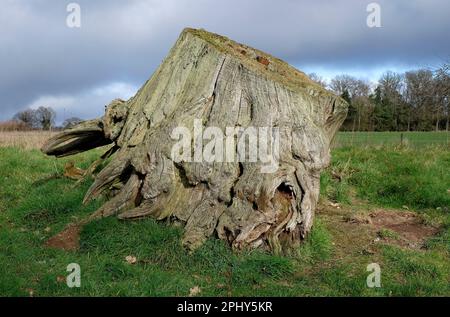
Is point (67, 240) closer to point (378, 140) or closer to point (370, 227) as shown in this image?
point (370, 227)

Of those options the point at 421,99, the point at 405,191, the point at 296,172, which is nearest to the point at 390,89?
the point at 421,99

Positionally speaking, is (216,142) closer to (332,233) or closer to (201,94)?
(201,94)

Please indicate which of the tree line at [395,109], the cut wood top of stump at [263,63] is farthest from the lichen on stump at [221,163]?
the tree line at [395,109]

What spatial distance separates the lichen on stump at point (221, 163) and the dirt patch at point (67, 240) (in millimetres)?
262

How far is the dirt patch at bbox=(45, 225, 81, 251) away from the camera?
22.9 feet

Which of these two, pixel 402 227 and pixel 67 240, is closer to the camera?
pixel 67 240

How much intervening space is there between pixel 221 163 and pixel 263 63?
259 centimetres

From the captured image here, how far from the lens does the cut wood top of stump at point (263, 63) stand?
7.83 meters

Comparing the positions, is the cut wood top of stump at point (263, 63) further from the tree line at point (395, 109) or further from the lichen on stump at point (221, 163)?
the tree line at point (395, 109)

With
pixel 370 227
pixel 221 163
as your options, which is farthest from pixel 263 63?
pixel 370 227

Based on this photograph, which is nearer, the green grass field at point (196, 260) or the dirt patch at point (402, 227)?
the green grass field at point (196, 260)

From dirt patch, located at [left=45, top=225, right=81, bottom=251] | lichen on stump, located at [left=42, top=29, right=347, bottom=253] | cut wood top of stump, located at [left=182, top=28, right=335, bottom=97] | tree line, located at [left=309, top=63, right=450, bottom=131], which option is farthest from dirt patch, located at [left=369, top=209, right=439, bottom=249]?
tree line, located at [left=309, top=63, right=450, bottom=131]

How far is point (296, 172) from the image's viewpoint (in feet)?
23.2

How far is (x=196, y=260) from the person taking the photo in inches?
254
